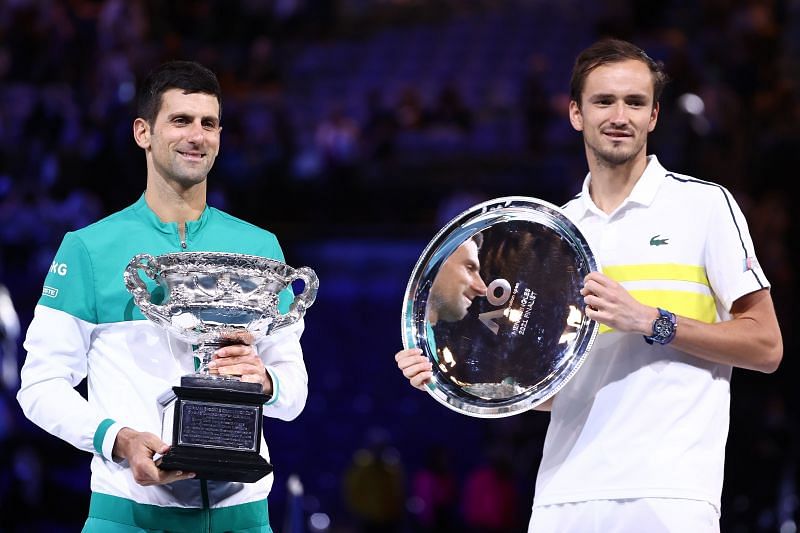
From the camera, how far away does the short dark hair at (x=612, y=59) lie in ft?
9.71

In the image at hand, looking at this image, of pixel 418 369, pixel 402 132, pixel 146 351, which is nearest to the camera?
pixel 146 351

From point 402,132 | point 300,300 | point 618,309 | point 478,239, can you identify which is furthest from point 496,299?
point 402,132

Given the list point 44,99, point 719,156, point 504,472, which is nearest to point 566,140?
point 719,156

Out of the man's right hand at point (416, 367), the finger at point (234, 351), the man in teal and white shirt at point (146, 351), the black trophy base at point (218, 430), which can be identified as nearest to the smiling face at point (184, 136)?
the man in teal and white shirt at point (146, 351)

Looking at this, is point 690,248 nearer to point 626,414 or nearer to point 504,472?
point 626,414

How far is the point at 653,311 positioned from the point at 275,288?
89cm

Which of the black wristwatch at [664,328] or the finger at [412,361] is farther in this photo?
the finger at [412,361]

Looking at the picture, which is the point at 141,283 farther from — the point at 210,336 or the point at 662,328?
the point at 662,328

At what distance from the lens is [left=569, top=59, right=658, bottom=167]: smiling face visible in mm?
2918

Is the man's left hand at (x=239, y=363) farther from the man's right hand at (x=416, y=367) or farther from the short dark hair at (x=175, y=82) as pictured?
the short dark hair at (x=175, y=82)

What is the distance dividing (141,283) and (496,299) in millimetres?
894

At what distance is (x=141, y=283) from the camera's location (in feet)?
8.62

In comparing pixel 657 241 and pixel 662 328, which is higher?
pixel 657 241

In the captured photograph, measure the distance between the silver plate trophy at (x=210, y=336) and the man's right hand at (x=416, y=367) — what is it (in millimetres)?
407
